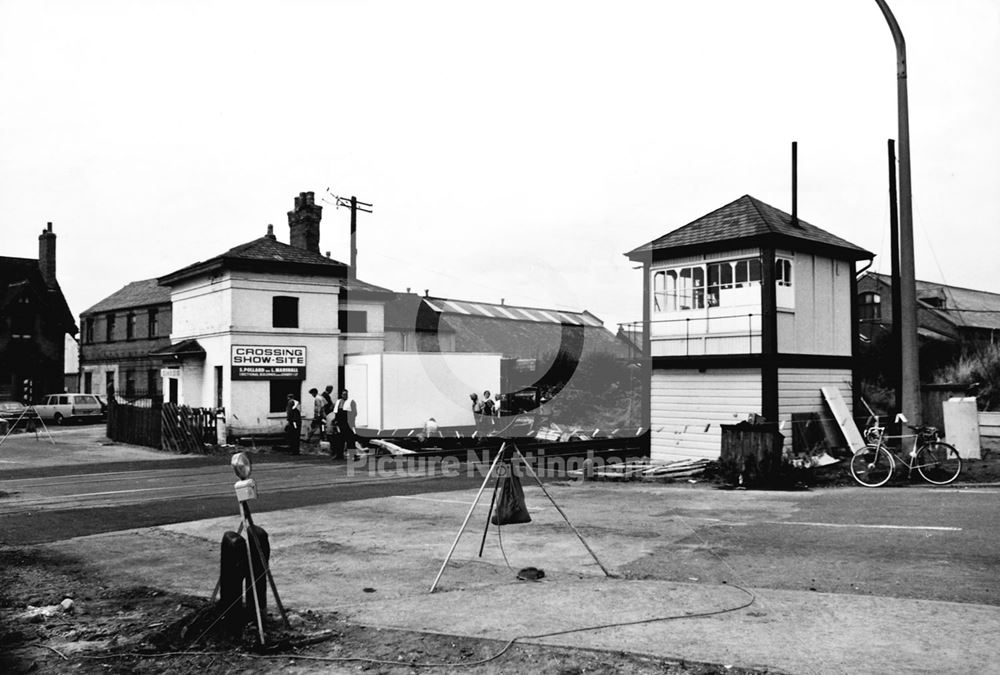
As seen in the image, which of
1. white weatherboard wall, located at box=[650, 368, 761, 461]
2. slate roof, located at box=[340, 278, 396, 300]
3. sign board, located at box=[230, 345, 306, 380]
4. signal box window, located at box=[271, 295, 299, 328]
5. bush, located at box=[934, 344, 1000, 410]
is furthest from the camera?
slate roof, located at box=[340, 278, 396, 300]

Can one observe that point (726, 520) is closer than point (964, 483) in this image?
Yes

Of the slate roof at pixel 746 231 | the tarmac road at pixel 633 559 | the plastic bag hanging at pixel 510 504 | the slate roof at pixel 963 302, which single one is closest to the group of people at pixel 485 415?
the slate roof at pixel 746 231

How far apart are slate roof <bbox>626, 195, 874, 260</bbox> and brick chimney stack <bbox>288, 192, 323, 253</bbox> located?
1677 centimetres

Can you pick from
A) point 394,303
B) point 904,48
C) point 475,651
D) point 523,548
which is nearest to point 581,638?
point 475,651

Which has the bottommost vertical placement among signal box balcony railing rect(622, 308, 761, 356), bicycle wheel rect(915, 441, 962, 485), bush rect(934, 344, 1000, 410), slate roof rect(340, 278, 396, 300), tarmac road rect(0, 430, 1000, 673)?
tarmac road rect(0, 430, 1000, 673)

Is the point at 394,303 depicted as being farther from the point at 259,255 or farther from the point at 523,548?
the point at 523,548

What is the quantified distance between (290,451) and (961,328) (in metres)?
38.6

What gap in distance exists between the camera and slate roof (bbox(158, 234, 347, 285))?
1187 inches

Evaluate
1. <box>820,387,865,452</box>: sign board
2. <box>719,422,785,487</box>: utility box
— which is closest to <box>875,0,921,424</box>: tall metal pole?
<box>719,422,785,487</box>: utility box

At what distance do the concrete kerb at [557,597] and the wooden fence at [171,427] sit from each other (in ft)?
50.1

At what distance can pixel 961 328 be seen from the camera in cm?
4553

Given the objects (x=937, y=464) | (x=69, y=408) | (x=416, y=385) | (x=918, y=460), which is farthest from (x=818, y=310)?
(x=69, y=408)

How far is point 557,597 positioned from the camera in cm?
677

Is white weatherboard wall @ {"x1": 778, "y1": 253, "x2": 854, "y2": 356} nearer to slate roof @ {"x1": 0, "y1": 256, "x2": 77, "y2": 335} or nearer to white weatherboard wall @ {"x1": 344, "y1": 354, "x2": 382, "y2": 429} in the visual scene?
white weatherboard wall @ {"x1": 344, "y1": 354, "x2": 382, "y2": 429}
